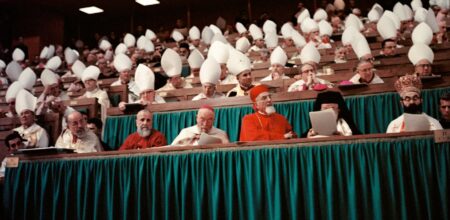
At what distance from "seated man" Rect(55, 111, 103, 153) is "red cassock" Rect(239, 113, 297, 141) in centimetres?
178

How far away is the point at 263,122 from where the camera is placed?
5227mm

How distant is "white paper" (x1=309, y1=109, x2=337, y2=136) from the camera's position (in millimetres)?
3840

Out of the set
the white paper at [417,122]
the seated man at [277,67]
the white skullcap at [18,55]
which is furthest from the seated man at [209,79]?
the white skullcap at [18,55]

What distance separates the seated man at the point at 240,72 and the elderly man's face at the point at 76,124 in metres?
1.90

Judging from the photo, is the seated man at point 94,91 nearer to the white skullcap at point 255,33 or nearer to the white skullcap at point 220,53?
the white skullcap at point 220,53

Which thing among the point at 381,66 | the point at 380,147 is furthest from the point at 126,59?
the point at 380,147

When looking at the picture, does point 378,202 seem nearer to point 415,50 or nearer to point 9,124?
point 415,50

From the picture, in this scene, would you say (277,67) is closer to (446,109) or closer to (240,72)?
(240,72)

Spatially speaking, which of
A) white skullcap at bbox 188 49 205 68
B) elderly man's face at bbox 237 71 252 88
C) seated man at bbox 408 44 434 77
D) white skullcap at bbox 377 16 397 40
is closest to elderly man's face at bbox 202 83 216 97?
elderly man's face at bbox 237 71 252 88

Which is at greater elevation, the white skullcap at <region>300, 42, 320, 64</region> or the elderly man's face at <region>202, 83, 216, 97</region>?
the white skullcap at <region>300, 42, 320, 64</region>

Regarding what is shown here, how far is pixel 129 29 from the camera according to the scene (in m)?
16.4

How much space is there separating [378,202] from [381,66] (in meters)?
4.56

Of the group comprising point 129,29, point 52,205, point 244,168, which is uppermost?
point 129,29

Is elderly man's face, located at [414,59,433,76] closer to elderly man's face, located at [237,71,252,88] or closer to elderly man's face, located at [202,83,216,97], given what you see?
elderly man's face, located at [237,71,252,88]
